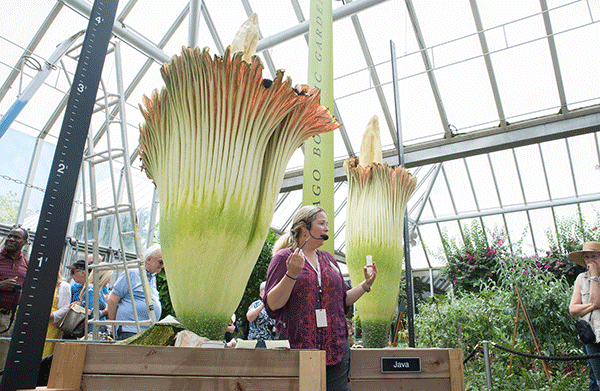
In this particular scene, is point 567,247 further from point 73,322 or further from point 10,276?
point 10,276

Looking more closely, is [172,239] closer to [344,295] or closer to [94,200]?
[344,295]

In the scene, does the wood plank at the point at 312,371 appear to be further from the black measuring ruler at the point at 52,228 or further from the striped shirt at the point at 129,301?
the striped shirt at the point at 129,301

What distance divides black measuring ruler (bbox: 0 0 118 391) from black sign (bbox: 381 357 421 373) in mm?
1153

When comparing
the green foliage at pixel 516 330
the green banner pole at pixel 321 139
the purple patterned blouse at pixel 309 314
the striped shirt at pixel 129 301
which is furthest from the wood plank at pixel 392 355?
the green foliage at pixel 516 330

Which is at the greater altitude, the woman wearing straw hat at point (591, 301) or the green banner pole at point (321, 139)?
the green banner pole at point (321, 139)

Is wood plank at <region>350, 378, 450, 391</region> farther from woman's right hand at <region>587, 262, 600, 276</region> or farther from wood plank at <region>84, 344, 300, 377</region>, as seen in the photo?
woman's right hand at <region>587, 262, 600, 276</region>

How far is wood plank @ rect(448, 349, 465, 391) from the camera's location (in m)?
1.64

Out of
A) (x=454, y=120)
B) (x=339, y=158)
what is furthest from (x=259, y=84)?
(x=339, y=158)

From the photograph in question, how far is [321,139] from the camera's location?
8.13 ft

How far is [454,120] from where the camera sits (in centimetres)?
877

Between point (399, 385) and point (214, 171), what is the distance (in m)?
1.07

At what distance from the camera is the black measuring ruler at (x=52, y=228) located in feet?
3.56

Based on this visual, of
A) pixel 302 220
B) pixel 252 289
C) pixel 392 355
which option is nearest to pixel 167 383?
pixel 302 220

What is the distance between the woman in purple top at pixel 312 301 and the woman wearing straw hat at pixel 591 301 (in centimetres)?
195
